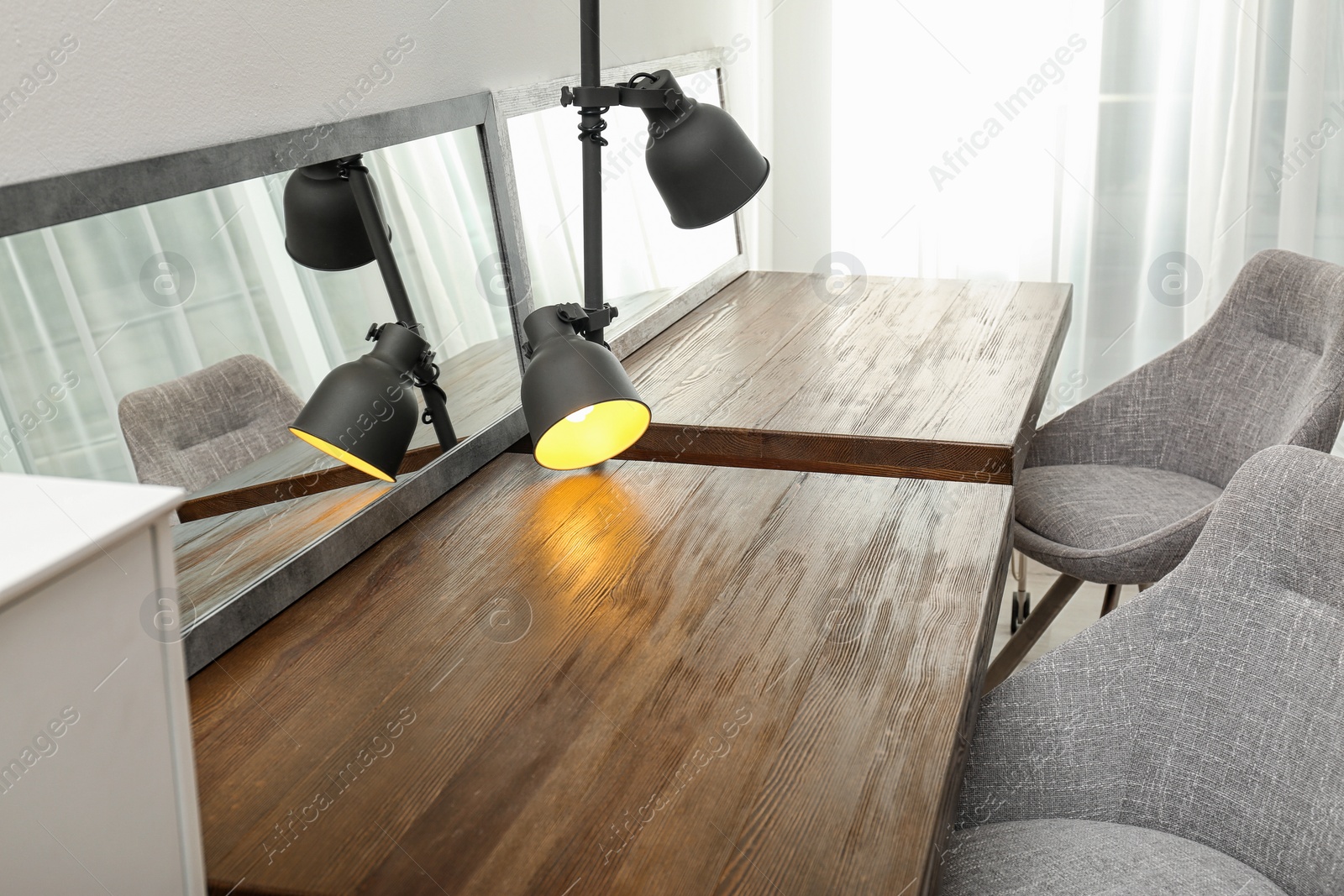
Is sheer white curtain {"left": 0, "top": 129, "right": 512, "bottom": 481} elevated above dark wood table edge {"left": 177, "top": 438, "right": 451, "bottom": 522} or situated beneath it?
elevated above

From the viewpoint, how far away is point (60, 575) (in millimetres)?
553

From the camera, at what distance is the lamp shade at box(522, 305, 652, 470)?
1.20 meters

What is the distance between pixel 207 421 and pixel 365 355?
8.7 inches

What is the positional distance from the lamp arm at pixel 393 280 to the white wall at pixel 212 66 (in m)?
0.09

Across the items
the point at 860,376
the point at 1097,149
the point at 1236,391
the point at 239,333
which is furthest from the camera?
the point at 1097,149

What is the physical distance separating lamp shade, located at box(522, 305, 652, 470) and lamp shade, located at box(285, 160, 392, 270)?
0.74ft

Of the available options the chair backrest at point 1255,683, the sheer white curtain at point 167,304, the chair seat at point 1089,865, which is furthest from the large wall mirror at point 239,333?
the chair backrest at point 1255,683

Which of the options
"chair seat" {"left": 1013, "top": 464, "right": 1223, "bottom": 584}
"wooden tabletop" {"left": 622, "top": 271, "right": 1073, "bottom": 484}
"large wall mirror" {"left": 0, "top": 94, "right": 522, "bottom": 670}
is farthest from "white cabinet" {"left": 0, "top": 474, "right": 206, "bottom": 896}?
"chair seat" {"left": 1013, "top": 464, "right": 1223, "bottom": 584}

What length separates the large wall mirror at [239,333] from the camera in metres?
0.91

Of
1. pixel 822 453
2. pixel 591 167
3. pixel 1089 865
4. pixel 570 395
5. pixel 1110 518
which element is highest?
pixel 591 167

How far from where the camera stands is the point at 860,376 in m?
1.83

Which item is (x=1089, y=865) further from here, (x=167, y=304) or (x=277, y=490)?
(x=167, y=304)

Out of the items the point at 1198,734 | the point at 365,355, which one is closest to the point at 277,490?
the point at 365,355

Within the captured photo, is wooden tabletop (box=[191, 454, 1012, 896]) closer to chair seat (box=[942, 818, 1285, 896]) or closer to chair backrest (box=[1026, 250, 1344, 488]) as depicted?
chair seat (box=[942, 818, 1285, 896])
